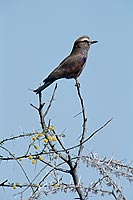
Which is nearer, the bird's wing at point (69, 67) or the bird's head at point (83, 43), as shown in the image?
the bird's wing at point (69, 67)

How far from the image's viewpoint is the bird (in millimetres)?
3967

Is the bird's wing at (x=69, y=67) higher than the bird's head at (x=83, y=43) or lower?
lower

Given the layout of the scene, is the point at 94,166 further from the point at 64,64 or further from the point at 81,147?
the point at 64,64

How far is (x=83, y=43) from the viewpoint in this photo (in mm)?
4078

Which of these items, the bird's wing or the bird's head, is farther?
the bird's head

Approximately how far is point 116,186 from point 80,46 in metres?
2.13

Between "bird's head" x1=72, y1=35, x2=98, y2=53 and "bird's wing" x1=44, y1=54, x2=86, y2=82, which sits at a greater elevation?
"bird's head" x1=72, y1=35, x2=98, y2=53

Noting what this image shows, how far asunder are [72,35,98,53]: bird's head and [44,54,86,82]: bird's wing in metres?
0.06

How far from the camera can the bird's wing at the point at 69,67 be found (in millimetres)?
3897

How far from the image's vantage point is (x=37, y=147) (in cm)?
232

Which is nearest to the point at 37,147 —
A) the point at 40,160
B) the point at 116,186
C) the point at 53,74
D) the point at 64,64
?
the point at 40,160

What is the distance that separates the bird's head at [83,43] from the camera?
4.03 m

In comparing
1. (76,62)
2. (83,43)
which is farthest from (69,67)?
(83,43)

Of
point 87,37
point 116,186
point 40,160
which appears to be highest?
point 87,37
